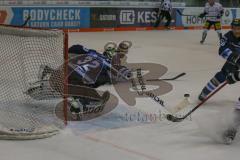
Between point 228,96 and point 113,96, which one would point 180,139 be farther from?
point 228,96

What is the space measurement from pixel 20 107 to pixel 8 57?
22.5 inches

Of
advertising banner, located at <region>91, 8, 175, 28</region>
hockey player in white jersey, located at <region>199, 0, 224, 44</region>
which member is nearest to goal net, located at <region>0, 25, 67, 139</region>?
hockey player in white jersey, located at <region>199, 0, 224, 44</region>

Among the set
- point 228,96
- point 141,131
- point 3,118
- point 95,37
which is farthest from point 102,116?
point 95,37

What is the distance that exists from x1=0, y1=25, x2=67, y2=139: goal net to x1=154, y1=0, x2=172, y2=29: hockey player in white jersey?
13.3 m

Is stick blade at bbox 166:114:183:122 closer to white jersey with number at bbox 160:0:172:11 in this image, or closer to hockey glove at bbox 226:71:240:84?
hockey glove at bbox 226:71:240:84

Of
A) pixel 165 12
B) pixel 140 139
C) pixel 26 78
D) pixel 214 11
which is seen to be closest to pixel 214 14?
pixel 214 11

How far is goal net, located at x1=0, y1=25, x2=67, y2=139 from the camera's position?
5.02 meters

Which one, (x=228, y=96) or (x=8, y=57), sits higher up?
(x=8, y=57)

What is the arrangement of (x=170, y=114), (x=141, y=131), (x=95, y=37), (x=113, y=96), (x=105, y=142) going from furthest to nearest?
1. (x=95, y=37)
2. (x=113, y=96)
3. (x=170, y=114)
4. (x=141, y=131)
5. (x=105, y=142)

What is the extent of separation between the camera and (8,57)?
584cm

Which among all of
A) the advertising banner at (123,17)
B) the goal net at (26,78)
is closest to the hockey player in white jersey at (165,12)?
the advertising banner at (123,17)

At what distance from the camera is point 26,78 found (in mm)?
6125

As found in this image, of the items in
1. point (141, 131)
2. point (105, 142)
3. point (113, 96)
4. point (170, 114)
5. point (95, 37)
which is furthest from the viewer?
point (95, 37)

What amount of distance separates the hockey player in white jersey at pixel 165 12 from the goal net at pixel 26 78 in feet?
43.8
